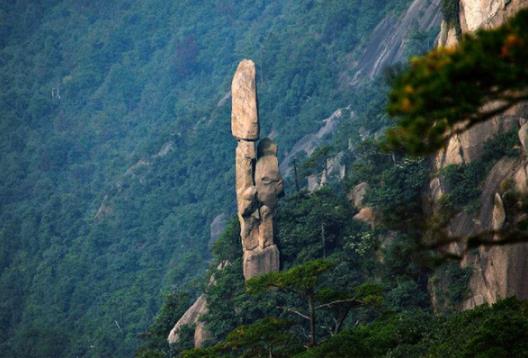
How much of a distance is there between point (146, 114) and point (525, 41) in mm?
127264

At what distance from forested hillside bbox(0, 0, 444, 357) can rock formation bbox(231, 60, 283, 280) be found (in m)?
23.2

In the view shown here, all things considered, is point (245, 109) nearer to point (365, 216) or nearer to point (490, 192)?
point (365, 216)

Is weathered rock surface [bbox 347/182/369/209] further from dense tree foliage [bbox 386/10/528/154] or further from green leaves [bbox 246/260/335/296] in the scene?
dense tree foliage [bbox 386/10/528/154]

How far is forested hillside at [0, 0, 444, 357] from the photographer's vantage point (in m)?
94.2

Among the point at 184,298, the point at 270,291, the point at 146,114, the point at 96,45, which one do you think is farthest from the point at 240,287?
the point at 96,45

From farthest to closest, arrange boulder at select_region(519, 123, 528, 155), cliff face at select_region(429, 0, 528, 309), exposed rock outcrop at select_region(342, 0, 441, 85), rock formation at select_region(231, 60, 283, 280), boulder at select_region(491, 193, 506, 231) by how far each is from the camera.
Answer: exposed rock outcrop at select_region(342, 0, 441, 85), rock formation at select_region(231, 60, 283, 280), boulder at select_region(519, 123, 528, 155), boulder at select_region(491, 193, 506, 231), cliff face at select_region(429, 0, 528, 309)

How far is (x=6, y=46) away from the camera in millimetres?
162875

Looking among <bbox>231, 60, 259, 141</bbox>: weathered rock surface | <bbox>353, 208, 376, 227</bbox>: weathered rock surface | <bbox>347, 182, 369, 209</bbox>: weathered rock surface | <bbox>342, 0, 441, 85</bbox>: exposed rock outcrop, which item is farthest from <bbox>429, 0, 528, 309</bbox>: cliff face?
<bbox>342, 0, 441, 85</bbox>: exposed rock outcrop

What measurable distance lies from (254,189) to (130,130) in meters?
89.2

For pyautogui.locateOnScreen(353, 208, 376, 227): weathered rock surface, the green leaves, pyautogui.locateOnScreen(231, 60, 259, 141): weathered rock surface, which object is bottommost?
the green leaves

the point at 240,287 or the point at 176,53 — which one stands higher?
the point at 176,53

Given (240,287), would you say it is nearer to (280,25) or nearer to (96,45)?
(280,25)

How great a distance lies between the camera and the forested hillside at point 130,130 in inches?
3708

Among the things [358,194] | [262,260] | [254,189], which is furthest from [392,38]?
[262,260]
